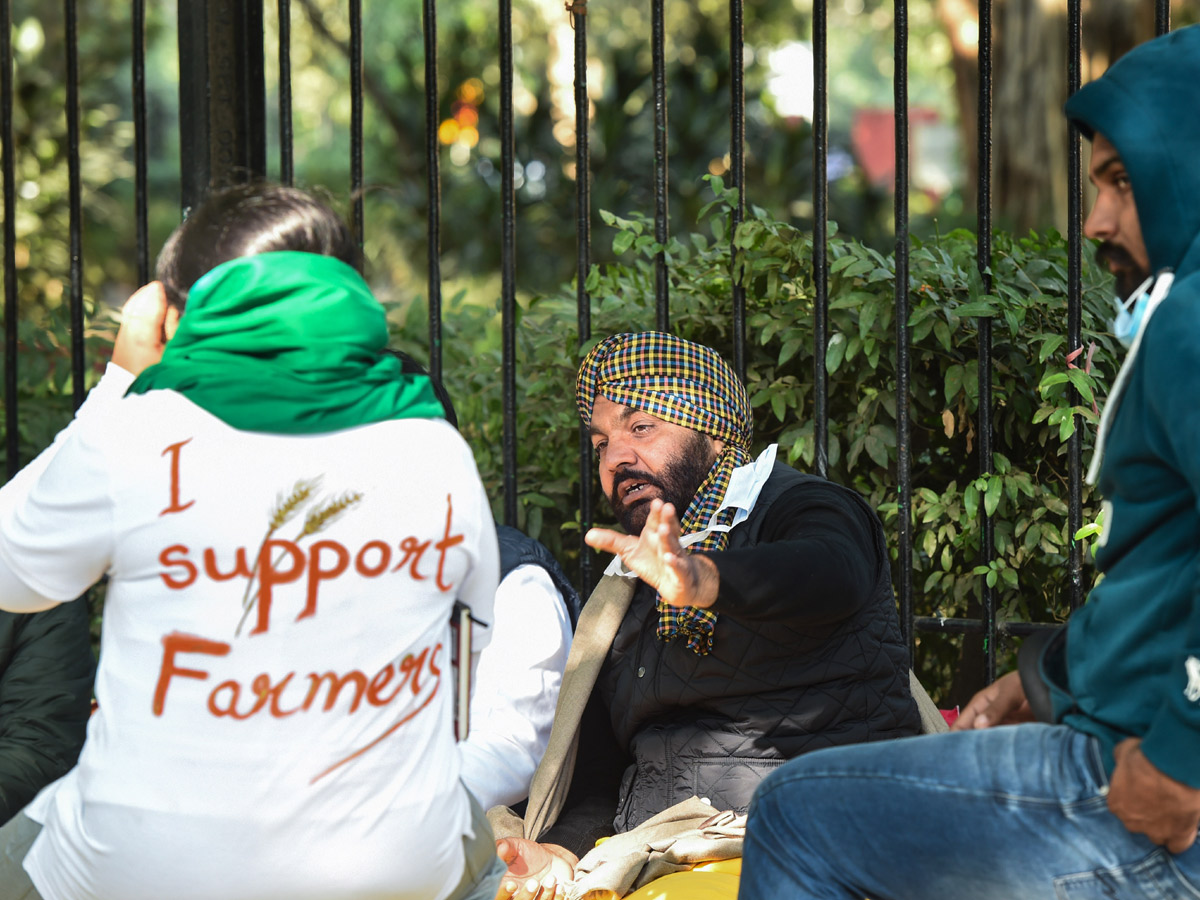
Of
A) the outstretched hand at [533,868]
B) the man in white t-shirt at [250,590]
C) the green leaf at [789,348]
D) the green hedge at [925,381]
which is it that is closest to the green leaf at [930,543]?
the green hedge at [925,381]

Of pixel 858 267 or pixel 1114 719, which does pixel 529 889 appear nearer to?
pixel 1114 719

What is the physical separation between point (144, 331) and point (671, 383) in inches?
47.1

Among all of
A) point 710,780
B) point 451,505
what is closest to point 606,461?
point 710,780

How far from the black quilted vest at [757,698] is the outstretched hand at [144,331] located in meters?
1.22

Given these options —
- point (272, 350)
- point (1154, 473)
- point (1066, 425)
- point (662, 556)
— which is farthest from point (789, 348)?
point (272, 350)

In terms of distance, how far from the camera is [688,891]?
250cm

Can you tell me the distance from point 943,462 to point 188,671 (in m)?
2.28

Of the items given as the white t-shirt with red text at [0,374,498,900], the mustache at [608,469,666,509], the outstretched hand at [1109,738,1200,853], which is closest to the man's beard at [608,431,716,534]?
the mustache at [608,469,666,509]

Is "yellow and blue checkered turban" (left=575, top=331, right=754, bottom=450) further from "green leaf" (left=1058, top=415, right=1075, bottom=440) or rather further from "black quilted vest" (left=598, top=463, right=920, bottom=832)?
"green leaf" (left=1058, top=415, right=1075, bottom=440)

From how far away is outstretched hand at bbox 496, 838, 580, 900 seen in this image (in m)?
2.68

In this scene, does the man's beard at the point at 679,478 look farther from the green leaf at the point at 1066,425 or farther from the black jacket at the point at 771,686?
the green leaf at the point at 1066,425

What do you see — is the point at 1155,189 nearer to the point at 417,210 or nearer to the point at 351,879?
the point at 351,879

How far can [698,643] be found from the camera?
110 inches

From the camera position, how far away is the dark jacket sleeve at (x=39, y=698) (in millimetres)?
2766
